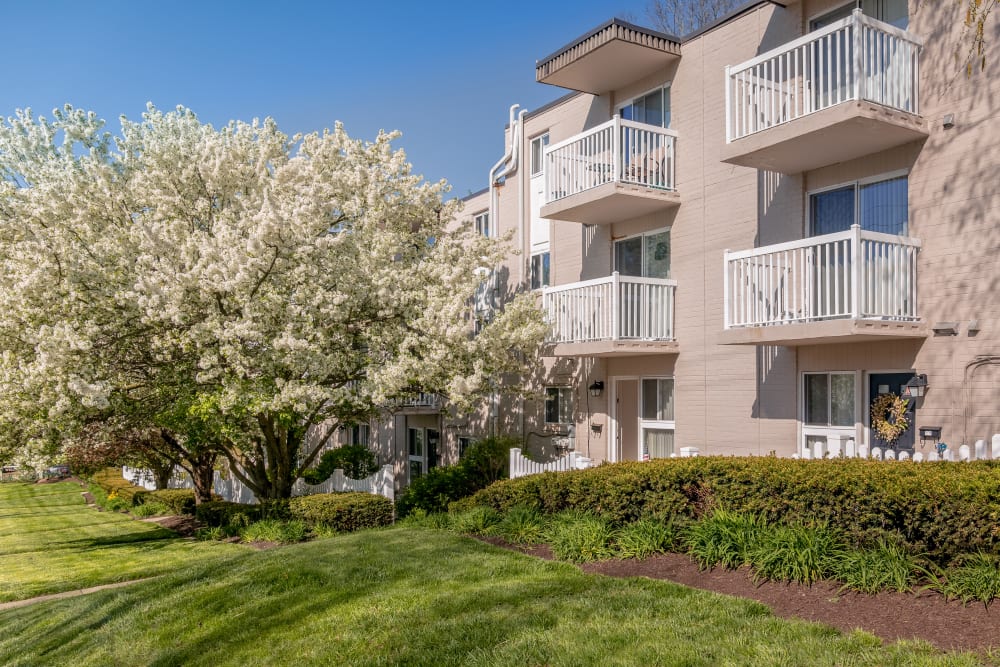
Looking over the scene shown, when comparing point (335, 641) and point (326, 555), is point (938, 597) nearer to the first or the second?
point (335, 641)

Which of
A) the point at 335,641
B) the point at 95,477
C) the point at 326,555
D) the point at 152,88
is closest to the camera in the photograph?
the point at 335,641

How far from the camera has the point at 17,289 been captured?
40.8 ft

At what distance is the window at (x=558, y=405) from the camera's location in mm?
16391

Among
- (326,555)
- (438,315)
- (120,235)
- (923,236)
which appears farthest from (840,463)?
(120,235)

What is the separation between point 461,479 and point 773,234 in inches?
293

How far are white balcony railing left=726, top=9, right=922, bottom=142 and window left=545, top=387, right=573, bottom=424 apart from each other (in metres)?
6.69

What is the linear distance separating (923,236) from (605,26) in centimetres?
646

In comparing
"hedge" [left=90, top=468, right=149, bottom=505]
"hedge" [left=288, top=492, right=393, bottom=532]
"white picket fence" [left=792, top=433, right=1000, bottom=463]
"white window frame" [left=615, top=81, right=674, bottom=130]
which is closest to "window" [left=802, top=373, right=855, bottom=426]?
"white picket fence" [left=792, top=433, right=1000, bottom=463]

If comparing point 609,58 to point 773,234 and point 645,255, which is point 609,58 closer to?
point 645,255

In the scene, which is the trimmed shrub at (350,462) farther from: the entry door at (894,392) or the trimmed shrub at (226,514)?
the entry door at (894,392)

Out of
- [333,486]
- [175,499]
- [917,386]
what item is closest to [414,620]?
[917,386]

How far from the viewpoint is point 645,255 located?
48.4 feet

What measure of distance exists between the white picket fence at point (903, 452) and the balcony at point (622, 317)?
330 centimetres

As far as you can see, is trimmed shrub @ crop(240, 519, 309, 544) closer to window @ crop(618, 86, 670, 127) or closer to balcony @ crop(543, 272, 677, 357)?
balcony @ crop(543, 272, 677, 357)
